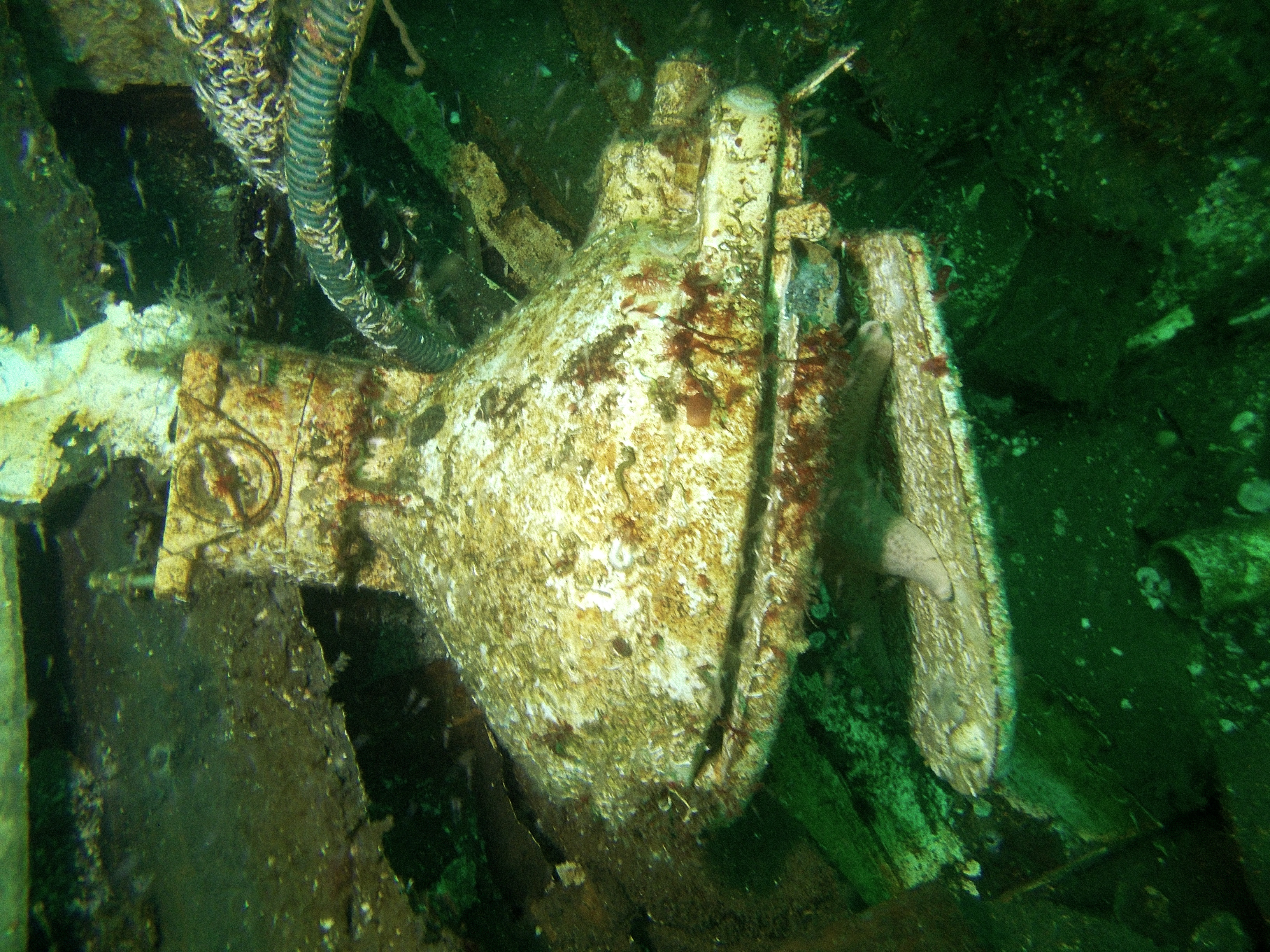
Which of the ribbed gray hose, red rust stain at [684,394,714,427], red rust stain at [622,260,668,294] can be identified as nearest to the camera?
red rust stain at [684,394,714,427]

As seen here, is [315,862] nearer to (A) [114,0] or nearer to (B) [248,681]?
(B) [248,681]

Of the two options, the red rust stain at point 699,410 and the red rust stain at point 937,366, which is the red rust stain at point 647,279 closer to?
the red rust stain at point 699,410

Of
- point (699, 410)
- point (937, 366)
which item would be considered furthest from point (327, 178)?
point (937, 366)

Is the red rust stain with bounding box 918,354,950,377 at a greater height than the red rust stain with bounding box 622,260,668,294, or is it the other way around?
the red rust stain with bounding box 918,354,950,377

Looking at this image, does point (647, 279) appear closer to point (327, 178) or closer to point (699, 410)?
point (699, 410)

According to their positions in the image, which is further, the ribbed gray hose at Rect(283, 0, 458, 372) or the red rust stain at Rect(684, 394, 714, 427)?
the ribbed gray hose at Rect(283, 0, 458, 372)

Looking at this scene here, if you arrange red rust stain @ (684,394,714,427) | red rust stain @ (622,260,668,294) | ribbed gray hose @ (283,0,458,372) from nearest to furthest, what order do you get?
red rust stain @ (684,394,714,427), red rust stain @ (622,260,668,294), ribbed gray hose @ (283,0,458,372)

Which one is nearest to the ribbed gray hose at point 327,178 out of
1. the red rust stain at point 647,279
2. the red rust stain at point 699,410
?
the red rust stain at point 647,279

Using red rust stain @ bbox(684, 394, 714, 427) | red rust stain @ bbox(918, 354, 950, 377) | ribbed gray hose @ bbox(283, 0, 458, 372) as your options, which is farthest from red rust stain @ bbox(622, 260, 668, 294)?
ribbed gray hose @ bbox(283, 0, 458, 372)

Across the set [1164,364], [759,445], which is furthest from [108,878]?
[1164,364]

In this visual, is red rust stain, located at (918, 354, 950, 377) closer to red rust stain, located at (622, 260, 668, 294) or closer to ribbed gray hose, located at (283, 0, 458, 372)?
red rust stain, located at (622, 260, 668, 294)
